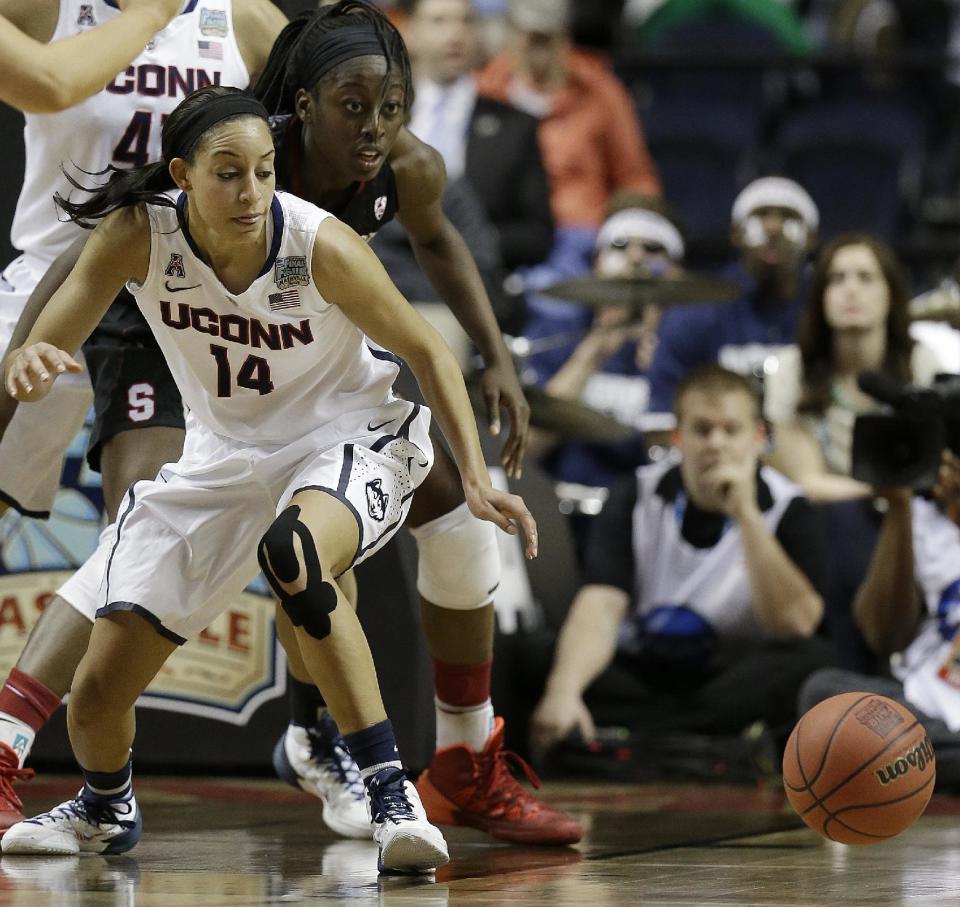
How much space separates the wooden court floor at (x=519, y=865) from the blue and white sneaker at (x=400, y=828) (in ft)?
0.14

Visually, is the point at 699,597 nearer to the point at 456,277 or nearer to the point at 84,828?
the point at 456,277

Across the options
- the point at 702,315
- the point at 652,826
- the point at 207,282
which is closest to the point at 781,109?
the point at 702,315

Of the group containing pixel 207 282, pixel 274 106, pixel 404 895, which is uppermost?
pixel 274 106

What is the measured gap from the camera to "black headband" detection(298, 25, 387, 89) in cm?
387

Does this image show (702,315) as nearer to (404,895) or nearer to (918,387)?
(918,387)

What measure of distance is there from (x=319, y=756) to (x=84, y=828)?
0.81m

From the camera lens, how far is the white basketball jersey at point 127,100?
4.25 metres

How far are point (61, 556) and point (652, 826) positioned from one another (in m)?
2.03

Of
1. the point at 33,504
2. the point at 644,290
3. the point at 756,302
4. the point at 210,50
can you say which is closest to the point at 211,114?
the point at 210,50

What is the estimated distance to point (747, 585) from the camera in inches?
244

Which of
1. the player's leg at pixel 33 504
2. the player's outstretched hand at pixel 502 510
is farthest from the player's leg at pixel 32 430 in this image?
the player's outstretched hand at pixel 502 510

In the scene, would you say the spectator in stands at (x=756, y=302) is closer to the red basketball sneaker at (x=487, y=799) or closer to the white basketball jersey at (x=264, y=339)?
the red basketball sneaker at (x=487, y=799)

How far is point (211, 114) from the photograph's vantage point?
12.0 feet

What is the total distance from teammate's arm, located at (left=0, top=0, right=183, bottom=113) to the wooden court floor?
150 cm
